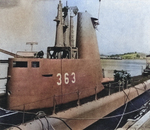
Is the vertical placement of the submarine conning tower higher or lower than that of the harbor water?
higher

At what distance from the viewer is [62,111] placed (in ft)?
19.7

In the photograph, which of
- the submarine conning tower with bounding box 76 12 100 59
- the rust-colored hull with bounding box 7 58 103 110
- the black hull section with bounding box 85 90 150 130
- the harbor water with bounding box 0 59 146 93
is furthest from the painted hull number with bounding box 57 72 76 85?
the harbor water with bounding box 0 59 146 93

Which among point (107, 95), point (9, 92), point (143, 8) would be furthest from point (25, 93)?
point (143, 8)

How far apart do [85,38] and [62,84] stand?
8.05 ft

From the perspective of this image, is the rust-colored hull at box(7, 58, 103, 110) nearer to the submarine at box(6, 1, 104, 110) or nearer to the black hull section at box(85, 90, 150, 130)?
the submarine at box(6, 1, 104, 110)

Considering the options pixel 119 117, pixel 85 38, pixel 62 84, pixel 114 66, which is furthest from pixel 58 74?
pixel 114 66

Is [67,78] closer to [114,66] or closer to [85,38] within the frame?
[85,38]

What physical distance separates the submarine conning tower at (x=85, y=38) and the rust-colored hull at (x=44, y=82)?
731 millimetres

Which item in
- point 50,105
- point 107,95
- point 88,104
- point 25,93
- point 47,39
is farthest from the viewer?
point 107,95

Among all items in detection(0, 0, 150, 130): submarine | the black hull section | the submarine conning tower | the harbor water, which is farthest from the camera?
the harbor water

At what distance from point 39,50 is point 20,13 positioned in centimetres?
190

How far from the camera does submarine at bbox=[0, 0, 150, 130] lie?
5.69 m

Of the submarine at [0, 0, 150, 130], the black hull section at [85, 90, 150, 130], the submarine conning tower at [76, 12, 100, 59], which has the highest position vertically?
the submarine conning tower at [76, 12, 100, 59]

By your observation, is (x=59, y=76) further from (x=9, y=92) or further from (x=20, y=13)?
(x=20, y=13)
